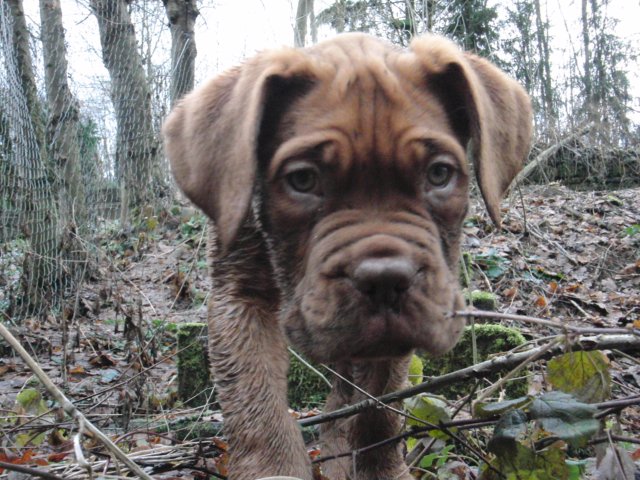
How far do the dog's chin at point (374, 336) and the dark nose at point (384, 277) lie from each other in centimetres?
8

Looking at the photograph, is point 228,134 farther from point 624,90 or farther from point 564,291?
point 624,90

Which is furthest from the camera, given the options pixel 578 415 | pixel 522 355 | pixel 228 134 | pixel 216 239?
pixel 216 239

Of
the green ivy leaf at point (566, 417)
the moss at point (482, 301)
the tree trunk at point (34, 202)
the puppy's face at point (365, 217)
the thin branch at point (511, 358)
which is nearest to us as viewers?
the green ivy leaf at point (566, 417)

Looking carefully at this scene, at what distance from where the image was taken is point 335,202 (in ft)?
10.1

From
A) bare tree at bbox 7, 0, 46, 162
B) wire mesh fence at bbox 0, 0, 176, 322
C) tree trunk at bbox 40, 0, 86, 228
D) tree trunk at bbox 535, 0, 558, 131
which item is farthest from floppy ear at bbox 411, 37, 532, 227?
tree trunk at bbox 535, 0, 558, 131

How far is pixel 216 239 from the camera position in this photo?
3844 mm

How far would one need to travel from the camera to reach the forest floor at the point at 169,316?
3850 millimetres

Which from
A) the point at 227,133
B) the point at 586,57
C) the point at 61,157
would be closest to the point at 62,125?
the point at 61,157

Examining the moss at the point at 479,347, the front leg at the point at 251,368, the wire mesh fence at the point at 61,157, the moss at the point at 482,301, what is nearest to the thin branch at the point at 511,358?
the front leg at the point at 251,368

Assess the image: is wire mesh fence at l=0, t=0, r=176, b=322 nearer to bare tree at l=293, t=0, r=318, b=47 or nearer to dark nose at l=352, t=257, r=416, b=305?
bare tree at l=293, t=0, r=318, b=47

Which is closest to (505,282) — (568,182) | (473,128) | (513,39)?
(473,128)

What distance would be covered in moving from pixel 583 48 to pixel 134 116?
1616cm

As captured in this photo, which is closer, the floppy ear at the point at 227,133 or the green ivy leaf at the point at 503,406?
the green ivy leaf at the point at 503,406

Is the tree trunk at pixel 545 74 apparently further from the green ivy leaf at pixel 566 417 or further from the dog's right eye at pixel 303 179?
the green ivy leaf at pixel 566 417
